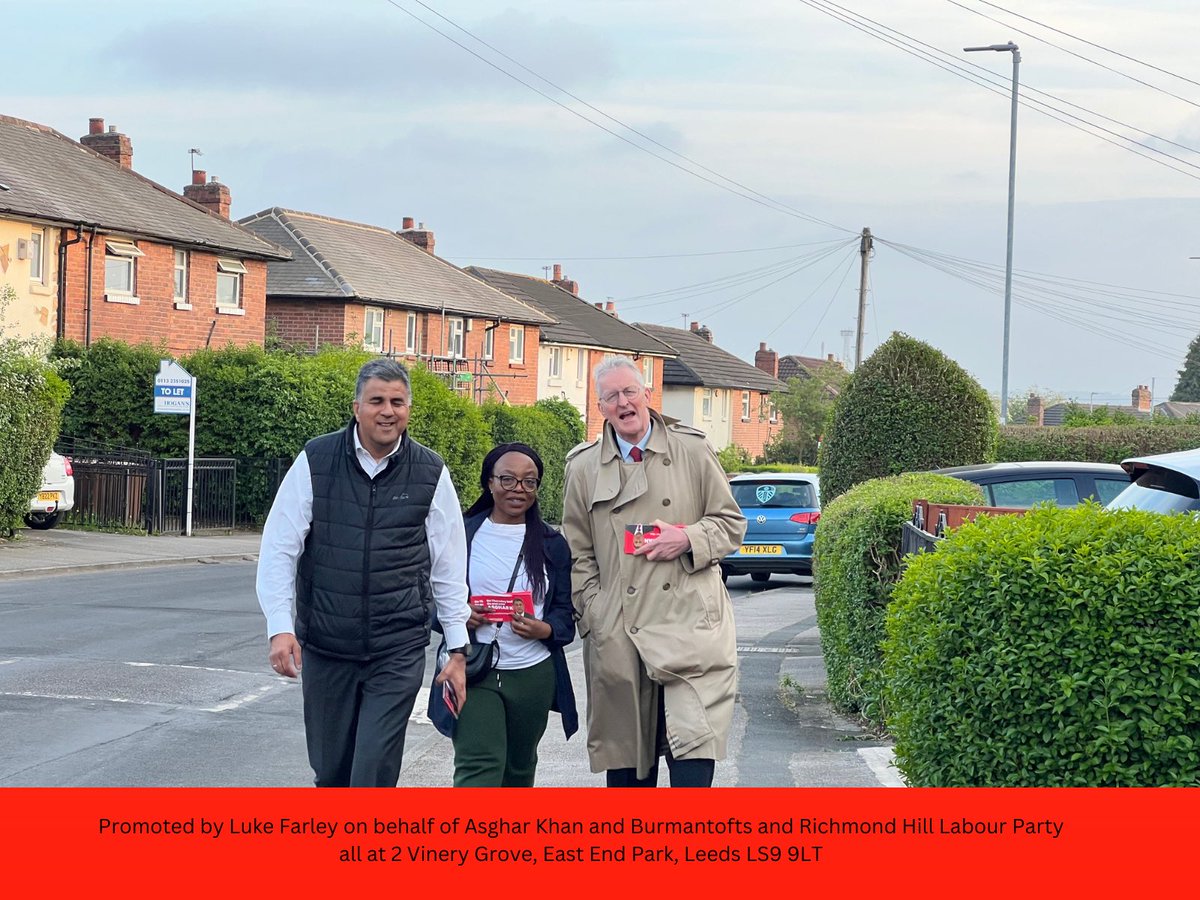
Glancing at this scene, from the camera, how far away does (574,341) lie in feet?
205

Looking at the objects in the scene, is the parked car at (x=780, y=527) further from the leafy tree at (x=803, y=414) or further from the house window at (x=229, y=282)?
the leafy tree at (x=803, y=414)

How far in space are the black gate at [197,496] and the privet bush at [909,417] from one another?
50.8 ft

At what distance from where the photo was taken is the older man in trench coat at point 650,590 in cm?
505

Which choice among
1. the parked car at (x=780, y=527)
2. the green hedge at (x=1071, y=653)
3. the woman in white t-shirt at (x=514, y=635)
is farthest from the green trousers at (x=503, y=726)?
the parked car at (x=780, y=527)

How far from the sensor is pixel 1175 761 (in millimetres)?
4527

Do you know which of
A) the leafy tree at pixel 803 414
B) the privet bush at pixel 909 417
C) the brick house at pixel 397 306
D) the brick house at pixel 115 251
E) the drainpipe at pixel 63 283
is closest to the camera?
the privet bush at pixel 909 417

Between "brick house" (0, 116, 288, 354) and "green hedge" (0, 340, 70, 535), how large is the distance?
737cm

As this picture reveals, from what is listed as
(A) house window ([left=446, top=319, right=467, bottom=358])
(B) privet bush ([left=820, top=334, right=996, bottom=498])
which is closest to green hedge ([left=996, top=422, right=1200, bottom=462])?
(B) privet bush ([left=820, top=334, right=996, bottom=498])

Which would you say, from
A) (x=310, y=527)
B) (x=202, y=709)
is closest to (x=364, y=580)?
(x=310, y=527)

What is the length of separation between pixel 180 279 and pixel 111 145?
5834mm

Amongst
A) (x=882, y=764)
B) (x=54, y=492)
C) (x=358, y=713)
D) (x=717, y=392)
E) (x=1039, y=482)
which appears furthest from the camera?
(x=717, y=392)

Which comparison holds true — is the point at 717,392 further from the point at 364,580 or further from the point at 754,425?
the point at 364,580

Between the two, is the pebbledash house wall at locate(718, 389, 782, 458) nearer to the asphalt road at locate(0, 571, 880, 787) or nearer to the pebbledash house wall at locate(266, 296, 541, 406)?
the pebbledash house wall at locate(266, 296, 541, 406)
